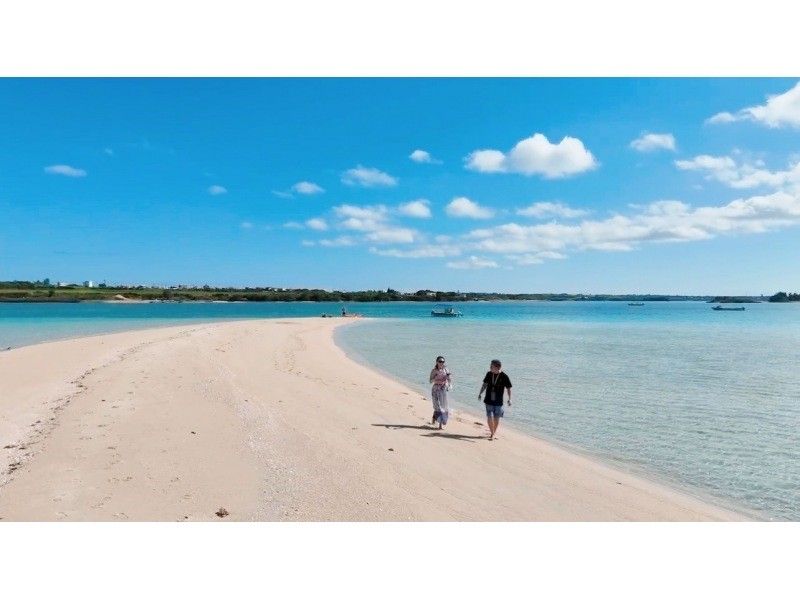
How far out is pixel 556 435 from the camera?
13.5 m

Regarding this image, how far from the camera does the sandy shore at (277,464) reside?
25.2ft

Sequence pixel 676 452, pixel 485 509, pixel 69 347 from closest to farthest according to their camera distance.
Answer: pixel 485 509 → pixel 676 452 → pixel 69 347

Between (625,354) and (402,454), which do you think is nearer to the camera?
(402,454)

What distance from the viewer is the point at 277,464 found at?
31.5 ft

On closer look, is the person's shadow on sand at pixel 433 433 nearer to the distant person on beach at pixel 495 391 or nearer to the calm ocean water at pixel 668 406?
the distant person on beach at pixel 495 391

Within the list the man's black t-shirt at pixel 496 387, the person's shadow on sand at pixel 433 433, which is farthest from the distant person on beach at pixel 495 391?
the person's shadow on sand at pixel 433 433

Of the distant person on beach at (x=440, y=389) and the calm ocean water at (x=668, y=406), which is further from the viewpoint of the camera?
the distant person on beach at (x=440, y=389)

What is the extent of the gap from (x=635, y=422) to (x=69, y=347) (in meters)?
33.4

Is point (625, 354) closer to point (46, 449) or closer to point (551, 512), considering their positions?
point (551, 512)

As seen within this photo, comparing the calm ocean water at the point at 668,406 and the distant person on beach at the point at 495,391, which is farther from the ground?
the distant person on beach at the point at 495,391

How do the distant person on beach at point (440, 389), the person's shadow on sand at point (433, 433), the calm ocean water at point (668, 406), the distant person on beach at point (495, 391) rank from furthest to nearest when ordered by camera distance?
the distant person on beach at point (440, 389) → the person's shadow on sand at point (433, 433) → the distant person on beach at point (495, 391) → the calm ocean water at point (668, 406)

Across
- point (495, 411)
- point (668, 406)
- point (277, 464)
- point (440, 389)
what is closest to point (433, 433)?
point (440, 389)

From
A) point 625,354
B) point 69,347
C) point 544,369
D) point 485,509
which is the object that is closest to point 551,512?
point 485,509

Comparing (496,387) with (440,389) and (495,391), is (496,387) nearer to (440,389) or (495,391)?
(495,391)
